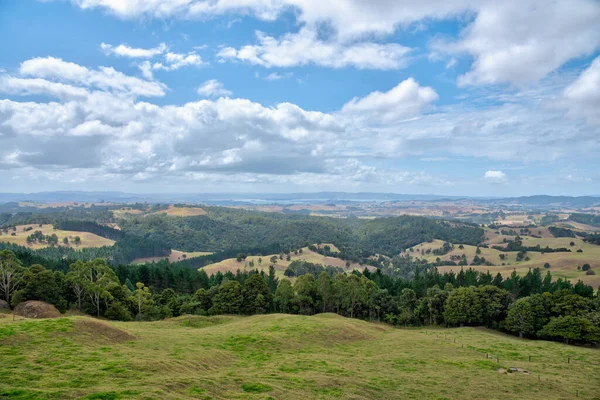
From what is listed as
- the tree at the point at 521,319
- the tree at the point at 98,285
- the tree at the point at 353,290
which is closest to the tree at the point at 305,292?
the tree at the point at 353,290

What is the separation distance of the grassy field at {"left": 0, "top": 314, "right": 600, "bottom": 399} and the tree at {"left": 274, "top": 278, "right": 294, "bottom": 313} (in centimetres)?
2873

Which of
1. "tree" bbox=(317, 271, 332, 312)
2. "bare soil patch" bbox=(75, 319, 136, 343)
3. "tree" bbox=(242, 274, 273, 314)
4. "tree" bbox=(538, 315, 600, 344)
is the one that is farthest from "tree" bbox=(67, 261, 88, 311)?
"tree" bbox=(538, 315, 600, 344)

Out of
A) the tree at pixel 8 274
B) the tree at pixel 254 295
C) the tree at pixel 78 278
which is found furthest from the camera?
the tree at pixel 254 295

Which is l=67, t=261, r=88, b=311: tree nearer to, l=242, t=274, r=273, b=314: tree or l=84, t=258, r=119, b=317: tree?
l=84, t=258, r=119, b=317: tree

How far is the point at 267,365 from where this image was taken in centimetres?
3628

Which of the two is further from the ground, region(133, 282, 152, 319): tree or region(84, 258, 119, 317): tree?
region(84, 258, 119, 317): tree

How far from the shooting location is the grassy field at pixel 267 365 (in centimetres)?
2552

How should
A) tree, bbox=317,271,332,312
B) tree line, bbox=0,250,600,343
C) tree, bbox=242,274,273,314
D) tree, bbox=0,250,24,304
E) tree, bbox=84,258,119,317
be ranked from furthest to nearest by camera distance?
tree, bbox=317,271,332,312 < tree, bbox=242,274,273,314 < tree, bbox=84,258,119,317 < tree line, bbox=0,250,600,343 < tree, bbox=0,250,24,304

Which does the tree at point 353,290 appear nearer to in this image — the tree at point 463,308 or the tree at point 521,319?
the tree at point 463,308

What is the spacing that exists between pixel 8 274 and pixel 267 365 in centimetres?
5808

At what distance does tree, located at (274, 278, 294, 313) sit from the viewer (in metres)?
83.8

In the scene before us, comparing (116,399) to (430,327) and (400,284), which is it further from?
(400,284)

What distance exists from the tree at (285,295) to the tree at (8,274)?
171 ft

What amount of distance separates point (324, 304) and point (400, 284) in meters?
32.6
